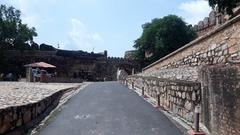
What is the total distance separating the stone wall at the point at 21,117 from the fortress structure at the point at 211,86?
176 inches

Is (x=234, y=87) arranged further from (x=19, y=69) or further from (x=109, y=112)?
(x=19, y=69)

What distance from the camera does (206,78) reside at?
11.6 m

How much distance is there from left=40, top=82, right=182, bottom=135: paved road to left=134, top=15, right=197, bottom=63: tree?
5179 centimetres

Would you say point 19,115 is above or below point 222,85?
below

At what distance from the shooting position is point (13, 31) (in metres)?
71.2

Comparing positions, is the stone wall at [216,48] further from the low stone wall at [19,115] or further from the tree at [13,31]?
the tree at [13,31]

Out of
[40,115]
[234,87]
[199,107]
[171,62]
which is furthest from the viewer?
[171,62]

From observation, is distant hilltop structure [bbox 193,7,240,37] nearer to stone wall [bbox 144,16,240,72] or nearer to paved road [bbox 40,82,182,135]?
stone wall [bbox 144,16,240,72]

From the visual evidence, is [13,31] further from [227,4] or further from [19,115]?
[19,115]

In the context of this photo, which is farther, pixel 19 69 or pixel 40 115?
pixel 19 69

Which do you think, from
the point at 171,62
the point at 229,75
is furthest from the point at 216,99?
the point at 171,62

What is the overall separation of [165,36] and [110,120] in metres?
57.3

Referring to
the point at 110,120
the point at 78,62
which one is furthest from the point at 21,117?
the point at 78,62

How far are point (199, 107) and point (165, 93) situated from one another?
5.24 metres
